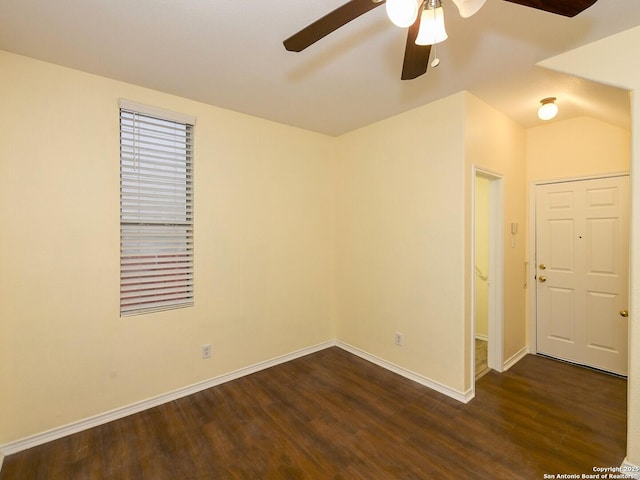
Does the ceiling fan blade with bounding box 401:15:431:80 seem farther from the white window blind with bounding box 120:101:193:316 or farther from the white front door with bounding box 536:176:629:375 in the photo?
the white front door with bounding box 536:176:629:375

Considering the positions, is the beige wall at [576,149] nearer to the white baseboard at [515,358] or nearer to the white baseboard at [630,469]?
the white baseboard at [515,358]

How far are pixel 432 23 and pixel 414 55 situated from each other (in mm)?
218

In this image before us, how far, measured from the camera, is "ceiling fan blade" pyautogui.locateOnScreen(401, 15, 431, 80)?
122cm

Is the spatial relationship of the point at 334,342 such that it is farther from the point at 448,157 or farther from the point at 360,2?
the point at 360,2

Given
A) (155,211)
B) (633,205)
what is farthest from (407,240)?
(155,211)

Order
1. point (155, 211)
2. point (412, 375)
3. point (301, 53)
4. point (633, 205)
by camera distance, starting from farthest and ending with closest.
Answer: point (412, 375) → point (155, 211) → point (301, 53) → point (633, 205)

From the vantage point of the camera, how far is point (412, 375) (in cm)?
291

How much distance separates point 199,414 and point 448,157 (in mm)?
2981

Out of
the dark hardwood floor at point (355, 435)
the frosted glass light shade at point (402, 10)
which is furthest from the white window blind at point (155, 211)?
the frosted glass light shade at point (402, 10)

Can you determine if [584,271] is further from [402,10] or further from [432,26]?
[402,10]

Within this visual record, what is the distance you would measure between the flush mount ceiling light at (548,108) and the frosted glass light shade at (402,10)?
2.28 metres

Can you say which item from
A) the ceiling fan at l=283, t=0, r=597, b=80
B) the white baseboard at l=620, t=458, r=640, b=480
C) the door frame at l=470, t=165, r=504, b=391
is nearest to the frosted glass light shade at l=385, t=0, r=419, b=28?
the ceiling fan at l=283, t=0, r=597, b=80

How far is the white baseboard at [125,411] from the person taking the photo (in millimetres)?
1989

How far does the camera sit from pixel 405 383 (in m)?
2.85
